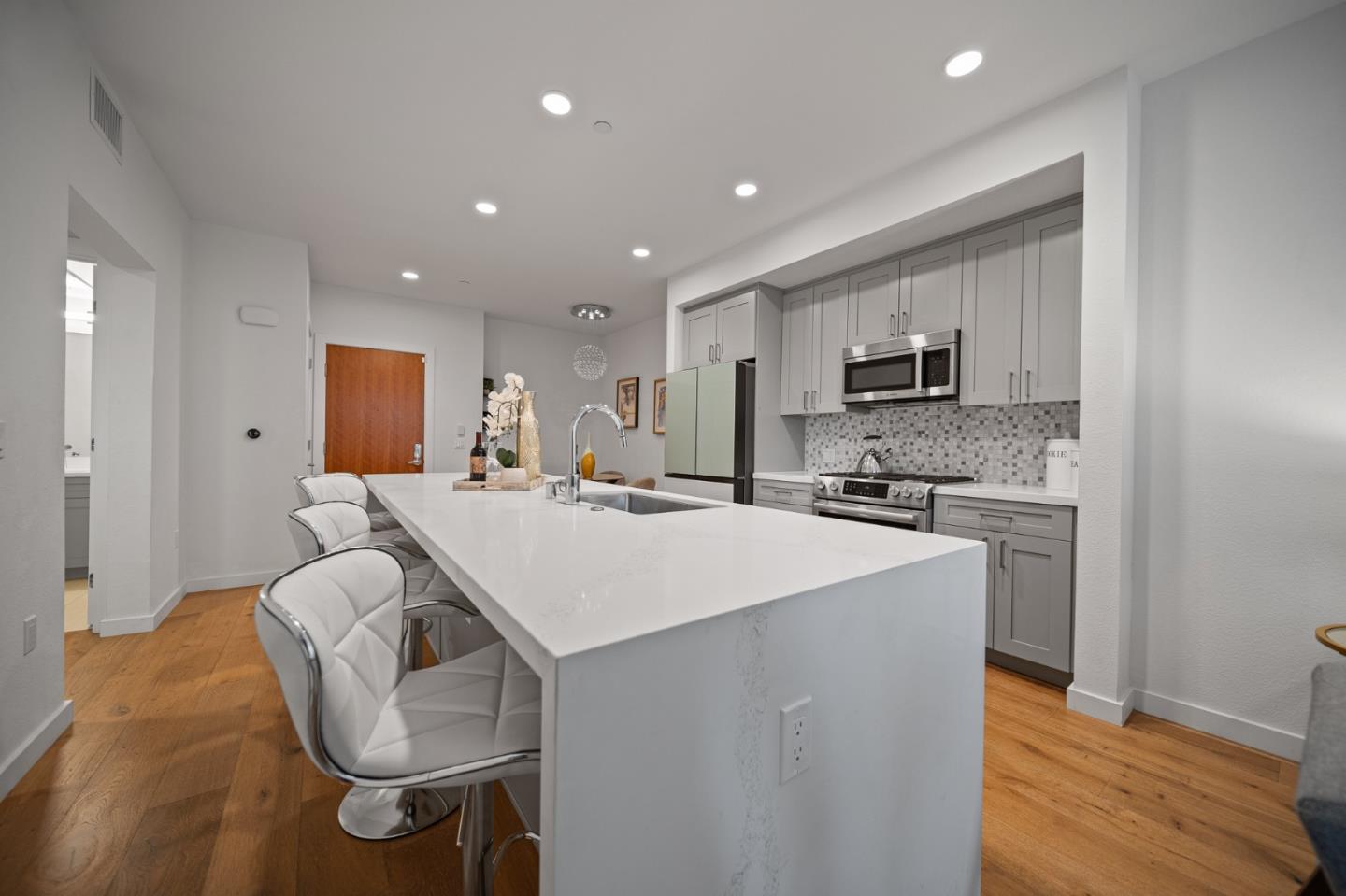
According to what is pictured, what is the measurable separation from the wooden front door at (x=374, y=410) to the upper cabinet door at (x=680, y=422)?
2739mm

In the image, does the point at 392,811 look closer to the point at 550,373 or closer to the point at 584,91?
the point at 584,91

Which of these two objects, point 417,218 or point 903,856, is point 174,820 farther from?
point 417,218

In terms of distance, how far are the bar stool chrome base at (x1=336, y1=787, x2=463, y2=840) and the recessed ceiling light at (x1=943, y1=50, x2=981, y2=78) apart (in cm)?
312

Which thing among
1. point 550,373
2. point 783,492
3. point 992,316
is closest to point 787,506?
point 783,492

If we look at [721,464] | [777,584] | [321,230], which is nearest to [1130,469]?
[777,584]

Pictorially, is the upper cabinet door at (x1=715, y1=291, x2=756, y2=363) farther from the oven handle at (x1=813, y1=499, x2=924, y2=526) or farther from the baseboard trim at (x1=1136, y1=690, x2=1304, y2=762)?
the baseboard trim at (x1=1136, y1=690, x2=1304, y2=762)

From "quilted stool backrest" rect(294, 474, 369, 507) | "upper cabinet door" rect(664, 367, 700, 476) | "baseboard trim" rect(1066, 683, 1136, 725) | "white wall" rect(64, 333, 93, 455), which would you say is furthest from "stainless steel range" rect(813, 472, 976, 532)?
"white wall" rect(64, 333, 93, 455)

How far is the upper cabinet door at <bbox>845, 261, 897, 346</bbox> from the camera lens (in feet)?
11.3

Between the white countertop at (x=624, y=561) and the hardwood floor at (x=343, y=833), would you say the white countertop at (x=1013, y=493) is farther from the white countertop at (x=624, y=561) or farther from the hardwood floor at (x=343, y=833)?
the white countertop at (x=624, y=561)

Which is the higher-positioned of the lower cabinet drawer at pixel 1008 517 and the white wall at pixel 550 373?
the white wall at pixel 550 373

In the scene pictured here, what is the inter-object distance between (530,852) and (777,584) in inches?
47.2

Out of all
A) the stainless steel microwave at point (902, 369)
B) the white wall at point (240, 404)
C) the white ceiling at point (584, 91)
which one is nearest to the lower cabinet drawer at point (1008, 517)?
the stainless steel microwave at point (902, 369)

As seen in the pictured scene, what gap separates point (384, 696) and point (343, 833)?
885 mm

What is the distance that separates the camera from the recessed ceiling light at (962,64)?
2.07 meters
